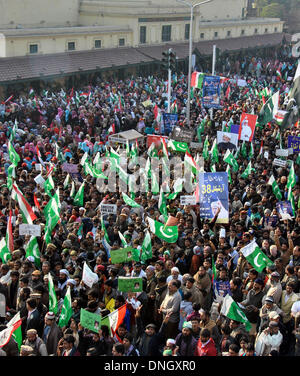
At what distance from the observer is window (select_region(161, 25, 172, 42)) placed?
1714 inches

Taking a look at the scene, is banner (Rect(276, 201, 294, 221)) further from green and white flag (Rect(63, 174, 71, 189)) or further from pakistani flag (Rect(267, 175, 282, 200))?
green and white flag (Rect(63, 174, 71, 189))

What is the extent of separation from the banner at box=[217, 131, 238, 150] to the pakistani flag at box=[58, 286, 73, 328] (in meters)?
10.1

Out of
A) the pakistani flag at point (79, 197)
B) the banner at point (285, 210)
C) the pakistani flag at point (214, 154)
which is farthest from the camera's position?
the pakistani flag at point (214, 154)

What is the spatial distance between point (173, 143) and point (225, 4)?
4364cm

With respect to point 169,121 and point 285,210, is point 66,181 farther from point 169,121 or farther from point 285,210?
point 169,121

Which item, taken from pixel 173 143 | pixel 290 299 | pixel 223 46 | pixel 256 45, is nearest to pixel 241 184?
pixel 173 143

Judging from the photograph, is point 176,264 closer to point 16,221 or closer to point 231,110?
point 16,221

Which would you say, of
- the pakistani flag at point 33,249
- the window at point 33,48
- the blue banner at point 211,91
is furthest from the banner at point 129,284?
the window at point 33,48

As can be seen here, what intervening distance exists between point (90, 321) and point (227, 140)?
35.1ft

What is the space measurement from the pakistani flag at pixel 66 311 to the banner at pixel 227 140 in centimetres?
1012

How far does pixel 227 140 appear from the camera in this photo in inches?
651

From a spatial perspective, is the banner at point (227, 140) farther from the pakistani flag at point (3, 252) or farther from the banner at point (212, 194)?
the pakistani flag at point (3, 252)

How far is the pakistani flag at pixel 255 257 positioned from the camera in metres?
8.45

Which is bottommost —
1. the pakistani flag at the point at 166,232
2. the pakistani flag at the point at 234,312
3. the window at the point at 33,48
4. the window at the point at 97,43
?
the window at the point at 97,43
